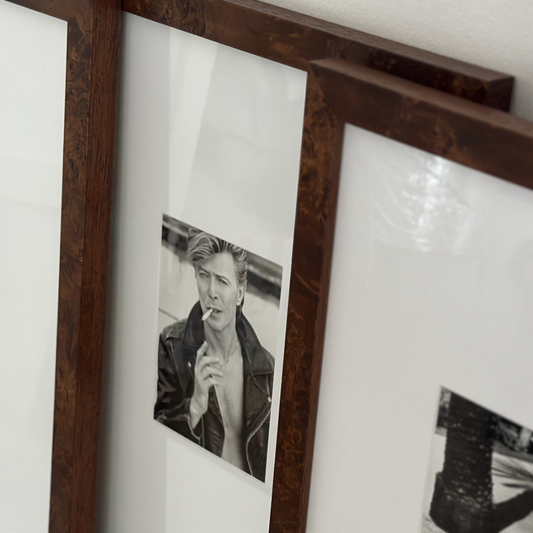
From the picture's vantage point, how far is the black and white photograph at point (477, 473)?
17.1 inches

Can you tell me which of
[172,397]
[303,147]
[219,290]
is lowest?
[172,397]

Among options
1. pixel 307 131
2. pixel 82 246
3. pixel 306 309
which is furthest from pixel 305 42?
pixel 82 246

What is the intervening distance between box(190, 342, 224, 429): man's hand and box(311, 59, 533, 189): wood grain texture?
0.92 feet

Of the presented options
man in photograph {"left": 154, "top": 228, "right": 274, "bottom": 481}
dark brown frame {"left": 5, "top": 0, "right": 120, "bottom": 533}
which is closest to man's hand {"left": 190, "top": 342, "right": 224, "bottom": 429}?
man in photograph {"left": 154, "top": 228, "right": 274, "bottom": 481}

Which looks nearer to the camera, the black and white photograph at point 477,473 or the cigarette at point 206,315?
the black and white photograph at point 477,473

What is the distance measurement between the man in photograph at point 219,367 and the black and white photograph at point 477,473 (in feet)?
0.59

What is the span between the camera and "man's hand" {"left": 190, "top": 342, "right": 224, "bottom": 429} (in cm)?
66

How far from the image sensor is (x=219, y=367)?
659mm

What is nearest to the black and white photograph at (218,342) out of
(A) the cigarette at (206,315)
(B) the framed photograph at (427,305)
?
(A) the cigarette at (206,315)

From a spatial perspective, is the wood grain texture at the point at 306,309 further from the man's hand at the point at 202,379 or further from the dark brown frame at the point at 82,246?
the dark brown frame at the point at 82,246

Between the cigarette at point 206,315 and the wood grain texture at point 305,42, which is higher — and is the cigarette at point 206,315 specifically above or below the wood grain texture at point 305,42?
below

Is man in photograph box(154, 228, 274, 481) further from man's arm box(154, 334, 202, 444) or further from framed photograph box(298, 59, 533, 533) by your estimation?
framed photograph box(298, 59, 533, 533)

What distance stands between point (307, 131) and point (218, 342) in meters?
→ 0.23

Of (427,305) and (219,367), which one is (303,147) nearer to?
(427,305)
